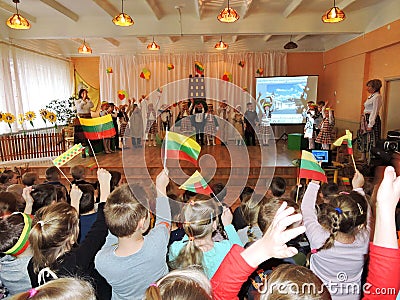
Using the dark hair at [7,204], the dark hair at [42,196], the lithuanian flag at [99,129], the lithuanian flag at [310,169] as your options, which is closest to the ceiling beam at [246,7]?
the lithuanian flag at [99,129]

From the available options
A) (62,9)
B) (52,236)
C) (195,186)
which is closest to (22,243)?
(52,236)

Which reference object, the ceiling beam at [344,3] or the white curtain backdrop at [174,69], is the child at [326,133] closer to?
the ceiling beam at [344,3]

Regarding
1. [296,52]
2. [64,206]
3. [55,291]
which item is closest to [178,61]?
[296,52]

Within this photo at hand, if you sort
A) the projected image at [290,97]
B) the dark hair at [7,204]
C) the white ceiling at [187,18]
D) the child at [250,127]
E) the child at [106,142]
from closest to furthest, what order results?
the dark hair at [7,204]
the white ceiling at [187,18]
the child at [106,142]
the child at [250,127]
the projected image at [290,97]

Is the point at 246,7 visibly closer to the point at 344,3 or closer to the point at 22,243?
the point at 344,3

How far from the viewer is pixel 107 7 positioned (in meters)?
5.64

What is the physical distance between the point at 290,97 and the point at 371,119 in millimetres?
3734

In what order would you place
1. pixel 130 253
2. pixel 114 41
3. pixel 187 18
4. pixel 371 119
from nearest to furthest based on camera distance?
pixel 130 253, pixel 371 119, pixel 187 18, pixel 114 41

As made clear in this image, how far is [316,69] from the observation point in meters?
9.44

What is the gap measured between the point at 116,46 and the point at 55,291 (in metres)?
10.0

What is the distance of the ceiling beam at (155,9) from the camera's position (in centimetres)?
553

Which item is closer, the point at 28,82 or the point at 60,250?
the point at 60,250

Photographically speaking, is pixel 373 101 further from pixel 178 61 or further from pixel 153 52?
pixel 153 52

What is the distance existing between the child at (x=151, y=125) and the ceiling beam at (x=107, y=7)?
2786 mm
